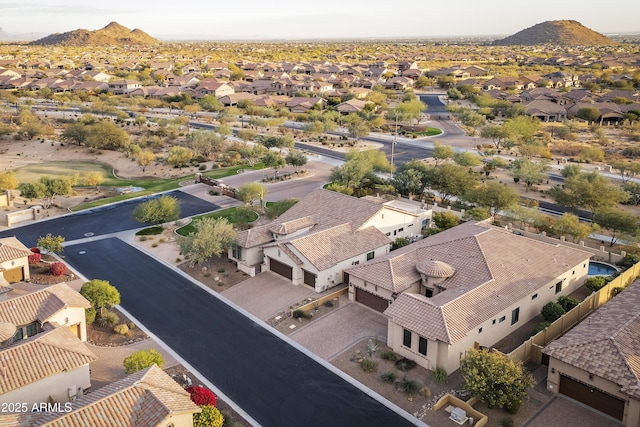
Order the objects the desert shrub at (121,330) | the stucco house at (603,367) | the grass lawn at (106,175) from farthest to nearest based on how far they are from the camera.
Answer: the grass lawn at (106,175)
the desert shrub at (121,330)
the stucco house at (603,367)

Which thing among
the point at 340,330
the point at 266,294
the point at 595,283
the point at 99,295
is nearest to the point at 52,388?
the point at 99,295

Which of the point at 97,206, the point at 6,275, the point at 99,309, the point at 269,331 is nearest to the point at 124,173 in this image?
the point at 97,206

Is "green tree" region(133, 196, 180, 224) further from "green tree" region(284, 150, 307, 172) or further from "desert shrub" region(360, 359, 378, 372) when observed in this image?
"desert shrub" region(360, 359, 378, 372)

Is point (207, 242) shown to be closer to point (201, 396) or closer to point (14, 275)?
point (14, 275)

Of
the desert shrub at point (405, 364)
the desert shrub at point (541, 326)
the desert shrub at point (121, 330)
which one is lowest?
the desert shrub at point (405, 364)

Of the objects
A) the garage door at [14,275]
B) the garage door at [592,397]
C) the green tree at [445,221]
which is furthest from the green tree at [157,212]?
the garage door at [592,397]

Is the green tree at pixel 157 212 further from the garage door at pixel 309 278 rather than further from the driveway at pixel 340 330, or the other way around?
the driveway at pixel 340 330
